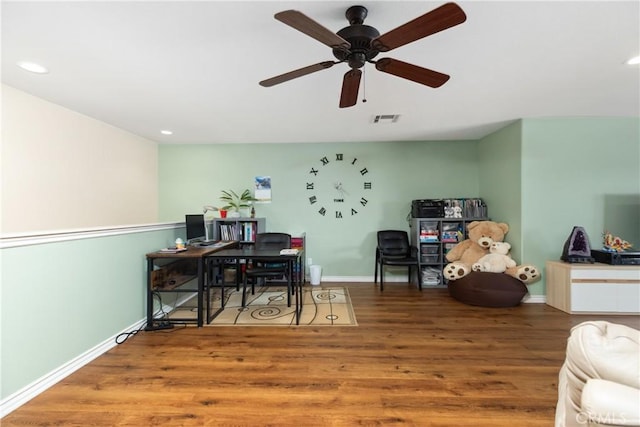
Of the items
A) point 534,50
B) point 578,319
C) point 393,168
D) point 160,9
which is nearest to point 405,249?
point 393,168

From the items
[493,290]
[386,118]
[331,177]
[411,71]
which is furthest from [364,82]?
[493,290]

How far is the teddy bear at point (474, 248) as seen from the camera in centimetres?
374

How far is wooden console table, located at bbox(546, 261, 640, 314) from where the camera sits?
10.0ft

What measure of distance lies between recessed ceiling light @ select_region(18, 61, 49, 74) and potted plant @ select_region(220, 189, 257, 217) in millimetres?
2636

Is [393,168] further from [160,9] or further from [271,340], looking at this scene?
[160,9]

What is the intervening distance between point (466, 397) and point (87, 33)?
332 centimetres

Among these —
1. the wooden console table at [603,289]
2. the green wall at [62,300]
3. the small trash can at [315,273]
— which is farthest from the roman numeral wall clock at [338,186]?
the wooden console table at [603,289]

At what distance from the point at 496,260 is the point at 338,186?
247cm

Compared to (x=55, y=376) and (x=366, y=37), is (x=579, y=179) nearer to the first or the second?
(x=366, y=37)

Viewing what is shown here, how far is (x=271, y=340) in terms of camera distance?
8.42ft

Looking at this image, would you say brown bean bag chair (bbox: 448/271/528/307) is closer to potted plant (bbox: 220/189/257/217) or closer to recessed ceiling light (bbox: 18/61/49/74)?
potted plant (bbox: 220/189/257/217)

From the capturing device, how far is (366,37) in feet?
5.08

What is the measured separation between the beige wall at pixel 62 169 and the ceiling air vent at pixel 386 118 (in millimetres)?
3306

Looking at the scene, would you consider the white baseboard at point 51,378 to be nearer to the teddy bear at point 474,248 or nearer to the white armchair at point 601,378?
the white armchair at point 601,378
